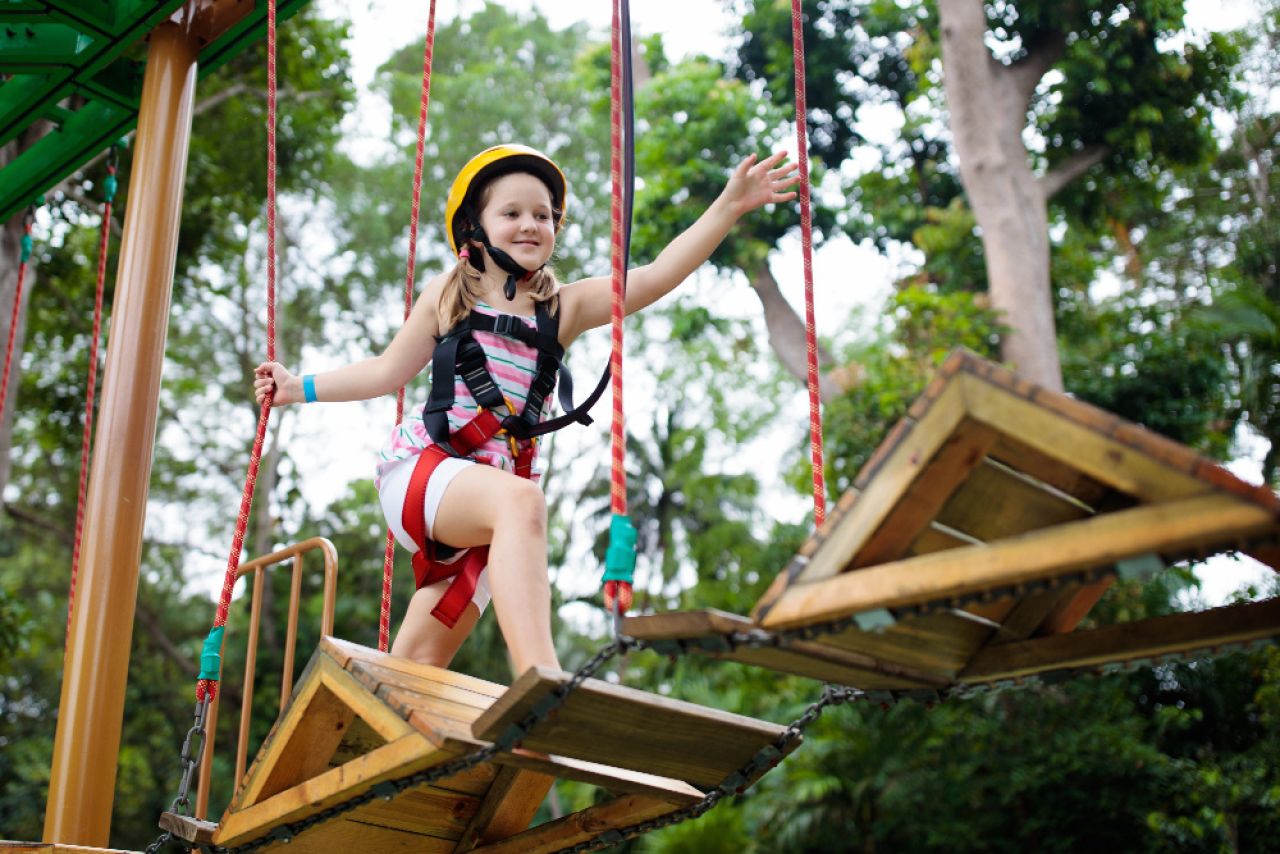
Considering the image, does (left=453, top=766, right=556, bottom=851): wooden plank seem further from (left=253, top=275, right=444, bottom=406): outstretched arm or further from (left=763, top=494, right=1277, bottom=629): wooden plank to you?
(left=763, top=494, right=1277, bottom=629): wooden plank

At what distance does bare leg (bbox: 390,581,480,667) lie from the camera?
2707 mm

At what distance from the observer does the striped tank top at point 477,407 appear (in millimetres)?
2537

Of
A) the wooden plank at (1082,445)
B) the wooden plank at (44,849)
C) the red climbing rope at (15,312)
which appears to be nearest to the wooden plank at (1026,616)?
the wooden plank at (1082,445)

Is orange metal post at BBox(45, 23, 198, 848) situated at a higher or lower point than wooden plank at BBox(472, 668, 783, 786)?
higher

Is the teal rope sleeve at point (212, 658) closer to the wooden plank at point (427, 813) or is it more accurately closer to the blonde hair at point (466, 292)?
the wooden plank at point (427, 813)

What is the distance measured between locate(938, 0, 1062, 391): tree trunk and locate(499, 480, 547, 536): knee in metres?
8.49

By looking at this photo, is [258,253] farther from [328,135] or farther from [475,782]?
[475,782]

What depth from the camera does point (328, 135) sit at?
37.9ft

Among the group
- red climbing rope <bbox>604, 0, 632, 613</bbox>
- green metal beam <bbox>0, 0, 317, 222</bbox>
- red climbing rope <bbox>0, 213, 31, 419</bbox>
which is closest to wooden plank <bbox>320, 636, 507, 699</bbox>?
red climbing rope <bbox>604, 0, 632, 613</bbox>

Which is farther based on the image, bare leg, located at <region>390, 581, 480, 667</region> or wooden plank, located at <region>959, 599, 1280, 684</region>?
bare leg, located at <region>390, 581, 480, 667</region>

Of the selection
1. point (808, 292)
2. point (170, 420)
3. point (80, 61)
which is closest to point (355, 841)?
point (808, 292)

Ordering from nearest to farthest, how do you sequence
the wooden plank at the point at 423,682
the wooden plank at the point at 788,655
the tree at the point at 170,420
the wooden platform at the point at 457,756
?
the wooden plank at the point at 788,655, the wooden platform at the point at 457,756, the wooden plank at the point at 423,682, the tree at the point at 170,420

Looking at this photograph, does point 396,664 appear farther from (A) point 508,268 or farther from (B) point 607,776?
(A) point 508,268

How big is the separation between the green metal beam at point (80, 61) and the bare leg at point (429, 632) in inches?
87.8
